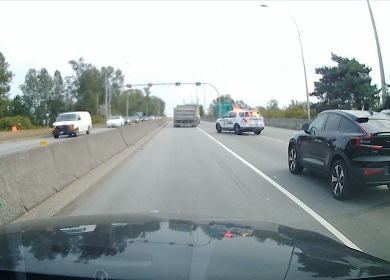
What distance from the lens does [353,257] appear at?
3230 millimetres

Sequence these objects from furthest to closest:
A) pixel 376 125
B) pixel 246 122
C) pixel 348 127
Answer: pixel 246 122 < pixel 348 127 < pixel 376 125

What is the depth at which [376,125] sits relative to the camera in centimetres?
784

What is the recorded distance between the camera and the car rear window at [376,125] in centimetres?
767

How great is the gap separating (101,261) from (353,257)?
1.97 m

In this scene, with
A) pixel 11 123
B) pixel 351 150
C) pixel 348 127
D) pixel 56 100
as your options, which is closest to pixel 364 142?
pixel 351 150

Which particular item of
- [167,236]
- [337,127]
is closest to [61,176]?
[167,236]

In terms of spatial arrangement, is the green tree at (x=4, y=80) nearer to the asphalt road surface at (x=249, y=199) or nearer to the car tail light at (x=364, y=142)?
the asphalt road surface at (x=249, y=199)

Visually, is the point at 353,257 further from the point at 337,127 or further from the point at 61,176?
the point at 61,176

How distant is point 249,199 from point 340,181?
1.80m

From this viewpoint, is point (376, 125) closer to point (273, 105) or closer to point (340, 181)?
point (340, 181)

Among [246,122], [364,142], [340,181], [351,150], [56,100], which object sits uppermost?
[56,100]

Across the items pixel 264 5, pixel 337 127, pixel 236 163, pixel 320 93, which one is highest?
pixel 264 5

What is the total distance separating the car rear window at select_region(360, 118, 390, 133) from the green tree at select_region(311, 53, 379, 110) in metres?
32.2

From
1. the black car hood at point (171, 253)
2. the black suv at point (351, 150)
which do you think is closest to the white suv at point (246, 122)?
the black suv at point (351, 150)
